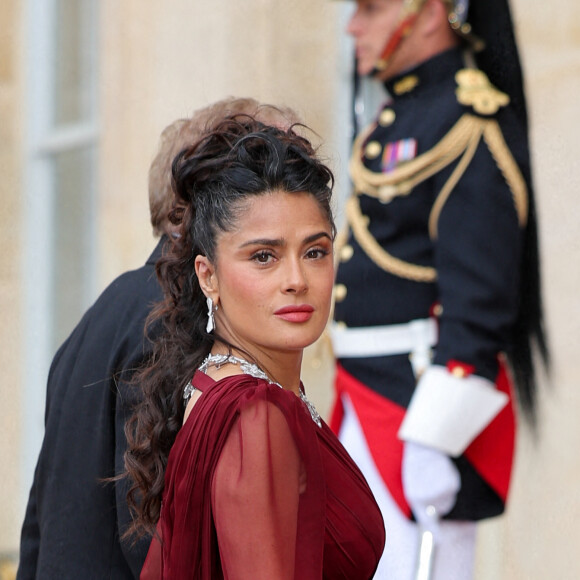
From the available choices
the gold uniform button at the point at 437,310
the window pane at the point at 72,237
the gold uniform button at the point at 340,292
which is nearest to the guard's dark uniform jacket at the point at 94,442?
the gold uniform button at the point at 437,310

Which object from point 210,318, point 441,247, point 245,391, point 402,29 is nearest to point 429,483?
point 441,247

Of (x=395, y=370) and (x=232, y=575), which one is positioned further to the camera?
(x=395, y=370)

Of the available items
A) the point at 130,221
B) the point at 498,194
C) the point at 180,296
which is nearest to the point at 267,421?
the point at 180,296

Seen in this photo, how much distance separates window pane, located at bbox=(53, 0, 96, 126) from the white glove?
309 centimetres

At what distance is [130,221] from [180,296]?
126 inches

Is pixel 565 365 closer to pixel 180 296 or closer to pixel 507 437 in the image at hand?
pixel 507 437

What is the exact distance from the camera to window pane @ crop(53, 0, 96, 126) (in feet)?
19.4

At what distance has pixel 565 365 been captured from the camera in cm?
348

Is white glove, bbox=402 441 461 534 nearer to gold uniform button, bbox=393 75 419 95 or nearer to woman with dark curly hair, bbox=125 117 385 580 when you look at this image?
gold uniform button, bbox=393 75 419 95

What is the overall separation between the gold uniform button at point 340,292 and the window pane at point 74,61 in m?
2.60

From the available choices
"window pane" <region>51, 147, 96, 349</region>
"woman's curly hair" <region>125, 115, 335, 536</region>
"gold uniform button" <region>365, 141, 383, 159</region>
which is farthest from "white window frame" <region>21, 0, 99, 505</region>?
"woman's curly hair" <region>125, 115, 335, 536</region>

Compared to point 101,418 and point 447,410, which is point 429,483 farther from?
point 101,418

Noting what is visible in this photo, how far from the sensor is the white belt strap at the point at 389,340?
3395mm

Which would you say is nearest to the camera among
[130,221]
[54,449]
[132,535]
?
[132,535]
